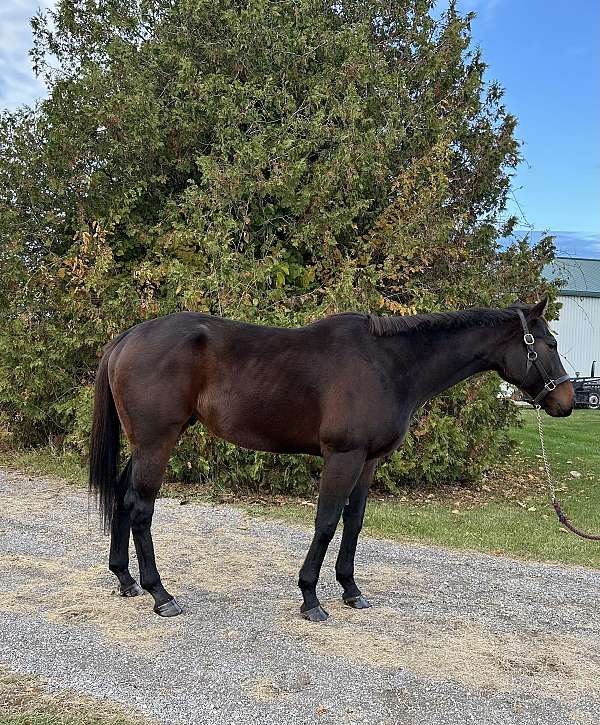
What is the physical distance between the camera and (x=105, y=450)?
4.55m

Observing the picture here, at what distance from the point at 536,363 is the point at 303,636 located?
2318mm

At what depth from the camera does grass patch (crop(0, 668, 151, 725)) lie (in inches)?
116

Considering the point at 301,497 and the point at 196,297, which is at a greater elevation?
the point at 196,297

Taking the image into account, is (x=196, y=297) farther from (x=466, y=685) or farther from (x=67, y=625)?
(x=466, y=685)

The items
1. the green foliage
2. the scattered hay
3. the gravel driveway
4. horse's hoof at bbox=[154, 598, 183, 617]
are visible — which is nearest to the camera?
the gravel driveway

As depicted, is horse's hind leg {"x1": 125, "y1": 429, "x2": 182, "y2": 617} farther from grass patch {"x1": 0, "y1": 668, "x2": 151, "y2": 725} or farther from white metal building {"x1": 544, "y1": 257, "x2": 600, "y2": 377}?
white metal building {"x1": 544, "y1": 257, "x2": 600, "y2": 377}

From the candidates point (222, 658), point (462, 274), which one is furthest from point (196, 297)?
point (222, 658)

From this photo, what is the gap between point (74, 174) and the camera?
874 cm

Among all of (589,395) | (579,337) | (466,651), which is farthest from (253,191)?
(579,337)

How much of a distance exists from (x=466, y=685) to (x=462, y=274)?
20.2 feet

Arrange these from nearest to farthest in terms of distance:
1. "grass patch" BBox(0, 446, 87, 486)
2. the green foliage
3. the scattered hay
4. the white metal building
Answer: the scattered hay → the green foliage → "grass patch" BBox(0, 446, 87, 486) → the white metal building

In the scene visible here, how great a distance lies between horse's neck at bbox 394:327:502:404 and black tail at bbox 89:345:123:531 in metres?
2.11

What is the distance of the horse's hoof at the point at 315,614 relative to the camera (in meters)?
4.19

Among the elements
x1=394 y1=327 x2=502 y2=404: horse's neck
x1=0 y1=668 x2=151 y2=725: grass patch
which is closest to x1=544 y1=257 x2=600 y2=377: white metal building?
x1=394 y1=327 x2=502 y2=404: horse's neck
